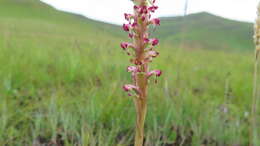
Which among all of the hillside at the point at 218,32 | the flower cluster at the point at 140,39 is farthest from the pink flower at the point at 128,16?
the hillside at the point at 218,32

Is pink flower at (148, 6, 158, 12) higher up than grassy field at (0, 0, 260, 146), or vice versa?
pink flower at (148, 6, 158, 12)

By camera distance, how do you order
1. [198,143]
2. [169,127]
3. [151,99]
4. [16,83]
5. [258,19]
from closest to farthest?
[258,19], [198,143], [169,127], [151,99], [16,83]

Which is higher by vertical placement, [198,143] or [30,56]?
[30,56]

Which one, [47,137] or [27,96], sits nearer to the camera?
→ [47,137]

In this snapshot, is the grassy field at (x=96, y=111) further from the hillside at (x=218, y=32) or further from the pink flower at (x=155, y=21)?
the hillside at (x=218, y=32)

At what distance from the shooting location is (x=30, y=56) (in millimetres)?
4836

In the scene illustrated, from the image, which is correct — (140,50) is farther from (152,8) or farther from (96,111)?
(96,111)

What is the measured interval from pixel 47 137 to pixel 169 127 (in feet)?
3.06

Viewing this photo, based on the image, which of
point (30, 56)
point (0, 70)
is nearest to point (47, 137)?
point (0, 70)

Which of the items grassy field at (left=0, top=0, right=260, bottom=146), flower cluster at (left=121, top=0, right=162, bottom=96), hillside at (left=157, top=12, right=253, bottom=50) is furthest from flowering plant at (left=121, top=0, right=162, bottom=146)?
hillside at (left=157, top=12, right=253, bottom=50)

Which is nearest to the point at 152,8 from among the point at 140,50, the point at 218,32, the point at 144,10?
the point at 144,10

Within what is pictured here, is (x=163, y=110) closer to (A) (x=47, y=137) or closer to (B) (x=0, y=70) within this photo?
(A) (x=47, y=137)

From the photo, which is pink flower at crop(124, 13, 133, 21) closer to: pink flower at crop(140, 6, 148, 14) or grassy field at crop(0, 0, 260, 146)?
pink flower at crop(140, 6, 148, 14)

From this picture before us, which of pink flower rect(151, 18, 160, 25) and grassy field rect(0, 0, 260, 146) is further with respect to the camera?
grassy field rect(0, 0, 260, 146)
